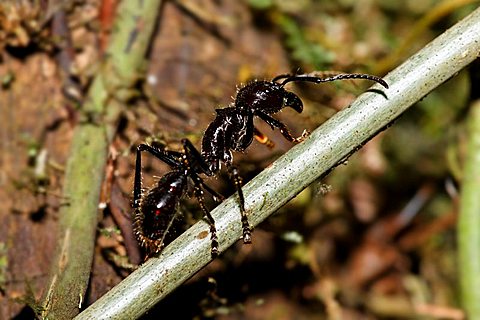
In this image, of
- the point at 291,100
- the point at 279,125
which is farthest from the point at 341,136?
the point at 291,100

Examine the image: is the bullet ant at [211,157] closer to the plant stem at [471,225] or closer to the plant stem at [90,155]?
the plant stem at [90,155]

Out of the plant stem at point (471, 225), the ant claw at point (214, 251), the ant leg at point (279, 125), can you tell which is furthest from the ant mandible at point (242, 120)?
the plant stem at point (471, 225)

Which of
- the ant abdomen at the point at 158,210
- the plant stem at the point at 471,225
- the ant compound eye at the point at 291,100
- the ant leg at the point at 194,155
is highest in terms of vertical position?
the ant compound eye at the point at 291,100

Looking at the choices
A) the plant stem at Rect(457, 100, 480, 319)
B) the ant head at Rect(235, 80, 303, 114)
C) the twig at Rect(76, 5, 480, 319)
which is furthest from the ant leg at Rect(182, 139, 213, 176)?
the plant stem at Rect(457, 100, 480, 319)

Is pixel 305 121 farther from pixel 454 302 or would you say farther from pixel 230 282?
pixel 454 302

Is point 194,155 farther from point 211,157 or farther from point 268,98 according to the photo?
point 268,98

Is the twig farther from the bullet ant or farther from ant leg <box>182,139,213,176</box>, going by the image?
ant leg <box>182,139,213,176</box>

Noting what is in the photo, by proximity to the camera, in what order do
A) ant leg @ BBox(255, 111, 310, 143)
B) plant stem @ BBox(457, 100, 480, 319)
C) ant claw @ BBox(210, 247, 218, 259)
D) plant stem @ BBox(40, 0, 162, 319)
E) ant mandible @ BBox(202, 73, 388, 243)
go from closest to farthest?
ant claw @ BBox(210, 247, 218, 259), plant stem @ BBox(40, 0, 162, 319), ant leg @ BBox(255, 111, 310, 143), plant stem @ BBox(457, 100, 480, 319), ant mandible @ BBox(202, 73, 388, 243)

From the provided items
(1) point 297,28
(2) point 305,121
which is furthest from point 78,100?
(1) point 297,28
